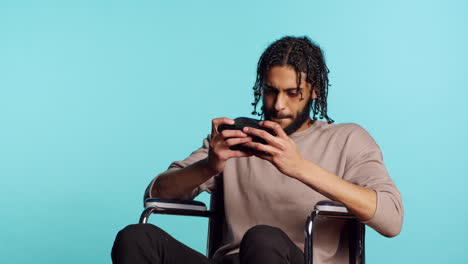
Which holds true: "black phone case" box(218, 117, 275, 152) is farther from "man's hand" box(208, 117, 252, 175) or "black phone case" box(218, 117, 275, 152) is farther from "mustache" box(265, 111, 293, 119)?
"mustache" box(265, 111, 293, 119)

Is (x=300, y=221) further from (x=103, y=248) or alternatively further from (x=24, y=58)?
(x=24, y=58)

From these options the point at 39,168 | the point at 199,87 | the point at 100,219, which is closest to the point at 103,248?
the point at 100,219

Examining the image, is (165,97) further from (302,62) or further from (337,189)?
(337,189)

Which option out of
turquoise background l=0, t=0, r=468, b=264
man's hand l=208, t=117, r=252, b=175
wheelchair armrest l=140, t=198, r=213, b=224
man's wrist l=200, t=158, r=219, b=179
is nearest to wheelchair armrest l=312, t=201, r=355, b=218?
man's hand l=208, t=117, r=252, b=175

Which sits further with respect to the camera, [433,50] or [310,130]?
[433,50]

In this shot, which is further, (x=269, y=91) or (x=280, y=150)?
(x=269, y=91)

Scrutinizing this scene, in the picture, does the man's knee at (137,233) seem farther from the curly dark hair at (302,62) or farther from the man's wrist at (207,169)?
the curly dark hair at (302,62)

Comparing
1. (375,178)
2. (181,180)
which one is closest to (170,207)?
(181,180)

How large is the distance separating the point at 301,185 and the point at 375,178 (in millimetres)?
227

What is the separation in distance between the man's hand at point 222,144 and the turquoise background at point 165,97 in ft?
5.56

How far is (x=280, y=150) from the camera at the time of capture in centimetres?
174

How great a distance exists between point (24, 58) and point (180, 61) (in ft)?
2.76

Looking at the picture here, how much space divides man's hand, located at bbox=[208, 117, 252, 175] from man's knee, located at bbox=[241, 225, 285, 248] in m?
0.22

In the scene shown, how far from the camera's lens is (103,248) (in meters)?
3.75
